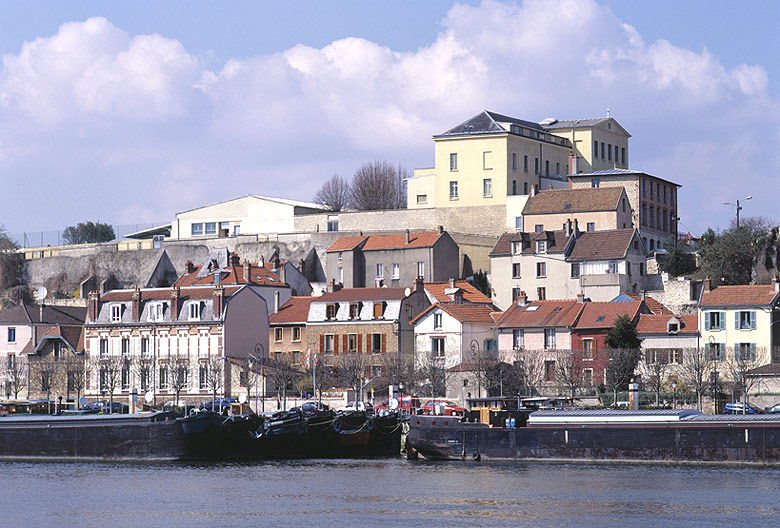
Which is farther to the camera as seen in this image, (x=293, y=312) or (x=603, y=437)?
(x=293, y=312)

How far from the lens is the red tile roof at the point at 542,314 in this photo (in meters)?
84.6

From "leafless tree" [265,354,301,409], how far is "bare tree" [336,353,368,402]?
2.81m

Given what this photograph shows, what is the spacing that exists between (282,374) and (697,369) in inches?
996

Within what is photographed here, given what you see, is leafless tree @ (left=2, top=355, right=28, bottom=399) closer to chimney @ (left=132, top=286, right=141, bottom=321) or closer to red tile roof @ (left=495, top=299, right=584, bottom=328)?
chimney @ (left=132, top=286, right=141, bottom=321)

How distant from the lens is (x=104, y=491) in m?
53.9

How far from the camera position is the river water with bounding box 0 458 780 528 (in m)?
46.1

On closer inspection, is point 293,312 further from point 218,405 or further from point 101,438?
point 101,438

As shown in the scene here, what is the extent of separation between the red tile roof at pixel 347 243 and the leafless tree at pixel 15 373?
24.1m

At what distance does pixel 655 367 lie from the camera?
76938 mm

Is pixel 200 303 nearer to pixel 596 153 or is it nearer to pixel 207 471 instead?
pixel 207 471

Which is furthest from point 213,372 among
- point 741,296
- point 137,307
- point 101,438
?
point 741,296

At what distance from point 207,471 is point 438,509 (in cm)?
1535

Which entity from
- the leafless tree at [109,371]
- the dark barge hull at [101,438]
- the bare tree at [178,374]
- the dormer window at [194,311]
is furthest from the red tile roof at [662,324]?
the leafless tree at [109,371]

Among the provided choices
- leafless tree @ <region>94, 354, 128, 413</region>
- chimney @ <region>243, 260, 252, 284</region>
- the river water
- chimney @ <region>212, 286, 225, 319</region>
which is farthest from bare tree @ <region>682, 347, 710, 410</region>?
leafless tree @ <region>94, 354, 128, 413</region>
